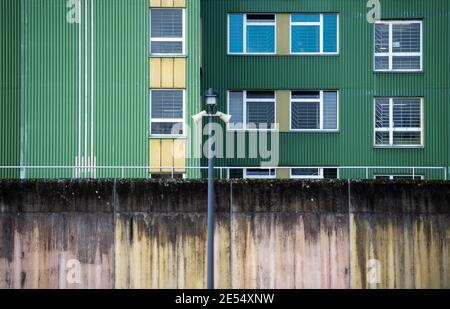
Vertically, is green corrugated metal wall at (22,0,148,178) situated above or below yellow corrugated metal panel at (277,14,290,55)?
below

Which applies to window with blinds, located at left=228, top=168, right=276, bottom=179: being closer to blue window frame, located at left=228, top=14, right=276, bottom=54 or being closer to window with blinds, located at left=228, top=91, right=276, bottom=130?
window with blinds, located at left=228, top=91, right=276, bottom=130

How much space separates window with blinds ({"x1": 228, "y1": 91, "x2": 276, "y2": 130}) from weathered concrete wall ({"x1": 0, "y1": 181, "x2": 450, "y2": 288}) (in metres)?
7.55

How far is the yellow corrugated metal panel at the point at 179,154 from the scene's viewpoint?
70.9ft

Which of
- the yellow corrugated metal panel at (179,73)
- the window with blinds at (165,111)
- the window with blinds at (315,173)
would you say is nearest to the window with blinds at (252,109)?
the window with blinds at (315,173)

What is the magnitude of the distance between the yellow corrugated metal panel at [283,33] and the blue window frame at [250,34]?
0.19m

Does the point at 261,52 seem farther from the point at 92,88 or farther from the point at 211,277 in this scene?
the point at 211,277

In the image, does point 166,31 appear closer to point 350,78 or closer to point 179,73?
point 179,73

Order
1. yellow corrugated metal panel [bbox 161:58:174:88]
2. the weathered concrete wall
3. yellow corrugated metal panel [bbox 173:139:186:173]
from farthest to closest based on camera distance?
yellow corrugated metal panel [bbox 161:58:174:88] → yellow corrugated metal panel [bbox 173:139:186:173] → the weathered concrete wall

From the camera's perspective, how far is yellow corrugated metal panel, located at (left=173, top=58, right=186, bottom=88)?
2188cm

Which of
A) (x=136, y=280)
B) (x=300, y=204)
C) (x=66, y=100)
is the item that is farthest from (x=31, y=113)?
(x=300, y=204)

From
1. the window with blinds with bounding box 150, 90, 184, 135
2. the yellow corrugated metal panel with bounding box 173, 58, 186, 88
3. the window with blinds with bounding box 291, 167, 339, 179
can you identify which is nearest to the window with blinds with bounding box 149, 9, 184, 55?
the yellow corrugated metal panel with bounding box 173, 58, 186, 88

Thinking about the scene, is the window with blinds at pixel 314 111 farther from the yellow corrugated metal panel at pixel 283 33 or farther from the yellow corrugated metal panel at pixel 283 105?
the yellow corrugated metal panel at pixel 283 33

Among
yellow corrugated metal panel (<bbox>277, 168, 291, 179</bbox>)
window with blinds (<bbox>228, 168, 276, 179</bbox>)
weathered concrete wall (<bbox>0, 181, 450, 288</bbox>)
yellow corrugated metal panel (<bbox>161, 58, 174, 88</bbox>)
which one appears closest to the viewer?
weathered concrete wall (<bbox>0, 181, 450, 288</bbox>)

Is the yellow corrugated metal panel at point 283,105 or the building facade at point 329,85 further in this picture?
the yellow corrugated metal panel at point 283,105
